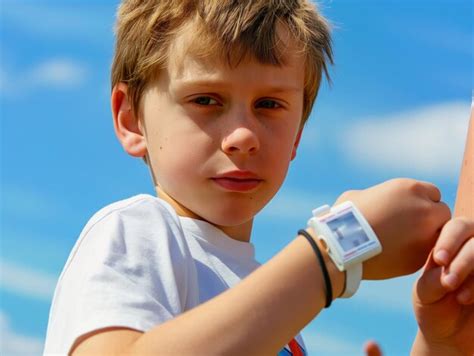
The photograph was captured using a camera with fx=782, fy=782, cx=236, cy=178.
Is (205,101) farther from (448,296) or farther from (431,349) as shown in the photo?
(431,349)

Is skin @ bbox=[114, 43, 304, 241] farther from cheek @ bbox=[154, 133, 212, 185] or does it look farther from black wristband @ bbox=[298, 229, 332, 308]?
black wristband @ bbox=[298, 229, 332, 308]

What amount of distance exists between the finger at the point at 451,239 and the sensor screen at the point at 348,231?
255 millimetres

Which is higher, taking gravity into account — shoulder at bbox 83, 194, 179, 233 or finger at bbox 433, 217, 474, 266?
shoulder at bbox 83, 194, 179, 233

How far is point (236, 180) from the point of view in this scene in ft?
9.44

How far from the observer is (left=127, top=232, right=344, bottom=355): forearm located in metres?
1.98

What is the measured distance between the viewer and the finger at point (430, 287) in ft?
7.72

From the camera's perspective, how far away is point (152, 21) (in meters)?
3.29

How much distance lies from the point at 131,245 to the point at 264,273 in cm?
52

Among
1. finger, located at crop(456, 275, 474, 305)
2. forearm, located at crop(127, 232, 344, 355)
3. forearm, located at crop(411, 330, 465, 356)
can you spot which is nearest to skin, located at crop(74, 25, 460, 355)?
forearm, located at crop(127, 232, 344, 355)

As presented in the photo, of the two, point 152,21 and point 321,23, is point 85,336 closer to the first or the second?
point 152,21

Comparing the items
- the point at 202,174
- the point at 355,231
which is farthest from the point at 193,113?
the point at 355,231

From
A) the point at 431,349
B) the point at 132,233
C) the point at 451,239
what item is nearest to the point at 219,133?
the point at 132,233

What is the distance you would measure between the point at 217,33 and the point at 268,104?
0.34m

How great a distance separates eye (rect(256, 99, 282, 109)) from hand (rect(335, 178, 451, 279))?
77 centimetres
